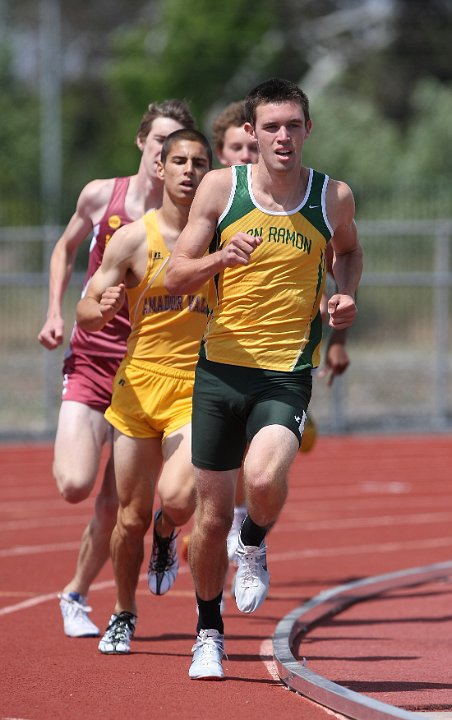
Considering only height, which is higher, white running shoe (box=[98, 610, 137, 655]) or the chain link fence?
white running shoe (box=[98, 610, 137, 655])

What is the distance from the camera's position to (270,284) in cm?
614

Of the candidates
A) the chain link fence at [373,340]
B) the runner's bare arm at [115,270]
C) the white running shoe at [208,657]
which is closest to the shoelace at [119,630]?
the white running shoe at [208,657]

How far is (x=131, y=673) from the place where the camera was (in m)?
6.54

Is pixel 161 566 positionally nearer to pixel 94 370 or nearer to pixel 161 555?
pixel 161 555

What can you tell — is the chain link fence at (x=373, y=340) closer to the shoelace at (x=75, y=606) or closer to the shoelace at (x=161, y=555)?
the shoelace at (x=75, y=606)

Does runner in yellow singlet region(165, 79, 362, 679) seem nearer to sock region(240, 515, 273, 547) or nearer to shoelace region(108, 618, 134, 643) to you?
sock region(240, 515, 273, 547)

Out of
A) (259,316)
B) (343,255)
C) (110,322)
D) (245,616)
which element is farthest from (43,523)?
(259,316)

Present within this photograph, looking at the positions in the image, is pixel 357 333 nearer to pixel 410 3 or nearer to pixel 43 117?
pixel 43 117

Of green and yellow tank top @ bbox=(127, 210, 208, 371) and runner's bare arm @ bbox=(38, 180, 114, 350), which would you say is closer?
green and yellow tank top @ bbox=(127, 210, 208, 371)

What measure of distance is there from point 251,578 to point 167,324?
1524 mm

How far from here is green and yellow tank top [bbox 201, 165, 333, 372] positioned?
6133 mm

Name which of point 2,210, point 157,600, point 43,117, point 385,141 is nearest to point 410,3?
point 385,141

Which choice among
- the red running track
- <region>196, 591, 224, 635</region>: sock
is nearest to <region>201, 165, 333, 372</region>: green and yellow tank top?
<region>196, 591, 224, 635</region>: sock

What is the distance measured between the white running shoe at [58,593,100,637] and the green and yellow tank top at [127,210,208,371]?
1.38 meters
